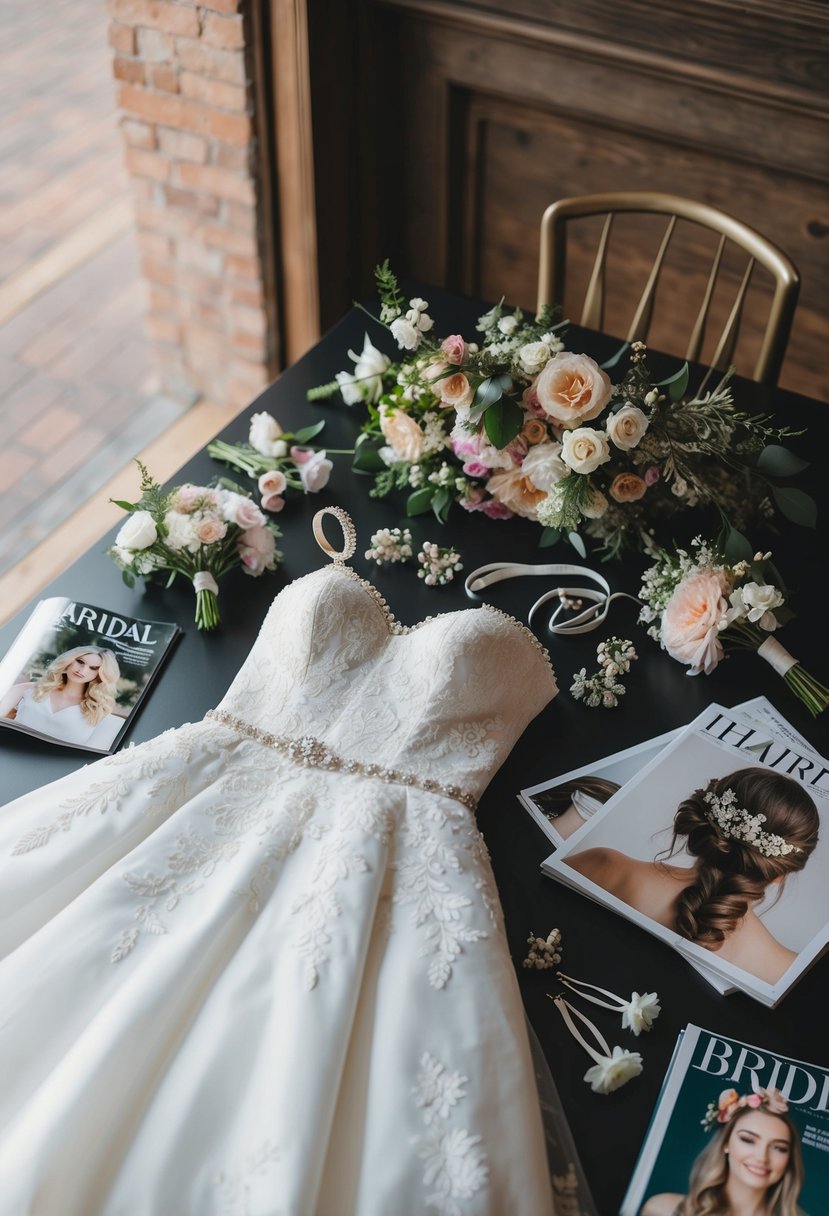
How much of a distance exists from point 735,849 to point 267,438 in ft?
3.29

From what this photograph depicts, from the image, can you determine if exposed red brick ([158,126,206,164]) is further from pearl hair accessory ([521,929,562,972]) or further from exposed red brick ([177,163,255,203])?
pearl hair accessory ([521,929,562,972])

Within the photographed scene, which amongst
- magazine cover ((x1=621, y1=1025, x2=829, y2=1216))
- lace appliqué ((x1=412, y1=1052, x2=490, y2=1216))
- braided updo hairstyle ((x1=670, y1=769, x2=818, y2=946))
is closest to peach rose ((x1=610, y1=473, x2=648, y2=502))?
braided updo hairstyle ((x1=670, y1=769, x2=818, y2=946))

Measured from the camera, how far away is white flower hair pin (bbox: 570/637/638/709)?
1.50m

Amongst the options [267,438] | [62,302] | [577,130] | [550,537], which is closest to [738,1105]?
[550,537]

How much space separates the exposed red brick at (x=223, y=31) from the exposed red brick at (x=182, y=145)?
0.80 ft

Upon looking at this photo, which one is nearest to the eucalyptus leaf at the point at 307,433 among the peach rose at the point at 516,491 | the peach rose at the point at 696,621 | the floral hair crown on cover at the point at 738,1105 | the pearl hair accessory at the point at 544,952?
the peach rose at the point at 516,491

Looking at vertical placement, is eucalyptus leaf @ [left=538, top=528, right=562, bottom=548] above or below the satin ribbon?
above

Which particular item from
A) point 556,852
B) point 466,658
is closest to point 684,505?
point 466,658

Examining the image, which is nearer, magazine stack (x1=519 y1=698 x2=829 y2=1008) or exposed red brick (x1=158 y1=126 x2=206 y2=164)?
magazine stack (x1=519 y1=698 x2=829 y2=1008)

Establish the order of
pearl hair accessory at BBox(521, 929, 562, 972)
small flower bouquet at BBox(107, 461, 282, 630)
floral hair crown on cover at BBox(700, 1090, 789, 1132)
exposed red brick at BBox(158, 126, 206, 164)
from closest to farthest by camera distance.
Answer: floral hair crown on cover at BBox(700, 1090, 789, 1132), pearl hair accessory at BBox(521, 929, 562, 972), small flower bouquet at BBox(107, 461, 282, 630), exposed red brick at BBox(158, 126, 206, 164)

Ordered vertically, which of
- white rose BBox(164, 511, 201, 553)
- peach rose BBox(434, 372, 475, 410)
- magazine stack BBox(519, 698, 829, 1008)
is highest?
peach rose BBox(434, 372, 475, 410)

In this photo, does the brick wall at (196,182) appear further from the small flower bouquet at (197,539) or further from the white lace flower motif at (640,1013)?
the white lace flower motif at (640,1013)

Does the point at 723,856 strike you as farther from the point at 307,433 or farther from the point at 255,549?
the point at 307,433

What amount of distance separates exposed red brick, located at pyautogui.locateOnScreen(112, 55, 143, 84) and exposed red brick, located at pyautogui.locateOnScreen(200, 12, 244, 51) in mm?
224
